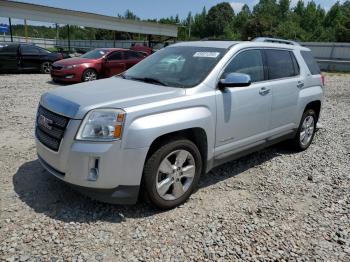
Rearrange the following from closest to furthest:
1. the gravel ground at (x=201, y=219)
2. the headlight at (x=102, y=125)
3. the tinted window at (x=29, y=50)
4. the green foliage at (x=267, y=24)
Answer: the gravel ground at (x=201, y=219) < the headlight at (x=102, y=125) < the tinted window at (x=29, y=50) < the green foliage at (x=267, y=24)

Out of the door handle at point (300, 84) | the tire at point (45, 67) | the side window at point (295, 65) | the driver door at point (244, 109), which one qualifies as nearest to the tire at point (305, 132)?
the door handle at point (300, 84)

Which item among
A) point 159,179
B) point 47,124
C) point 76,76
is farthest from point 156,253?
point 76,76

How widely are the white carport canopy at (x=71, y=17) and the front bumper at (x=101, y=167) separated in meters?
26.8

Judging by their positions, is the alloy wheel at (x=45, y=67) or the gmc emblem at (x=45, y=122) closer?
the gmc emblem at (x=45, y=122)

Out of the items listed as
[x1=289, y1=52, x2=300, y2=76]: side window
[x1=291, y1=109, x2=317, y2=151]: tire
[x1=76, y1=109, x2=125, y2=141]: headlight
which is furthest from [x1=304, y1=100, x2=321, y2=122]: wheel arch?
[x1=76, y1=109, x2=125, y2=141]: headlight

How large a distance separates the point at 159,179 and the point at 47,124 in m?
1.33

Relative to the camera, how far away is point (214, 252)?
3.06 meters

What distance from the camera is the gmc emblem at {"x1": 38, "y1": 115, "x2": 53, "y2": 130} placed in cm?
349

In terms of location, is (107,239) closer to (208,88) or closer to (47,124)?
Answer: (47,124)

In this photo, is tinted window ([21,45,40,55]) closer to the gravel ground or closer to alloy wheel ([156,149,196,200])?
the gravel ground

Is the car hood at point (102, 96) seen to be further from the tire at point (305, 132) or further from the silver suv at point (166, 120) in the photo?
the tire at point (305, 132)

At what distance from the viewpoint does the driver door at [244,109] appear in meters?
4.02

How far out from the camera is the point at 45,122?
3.59 m

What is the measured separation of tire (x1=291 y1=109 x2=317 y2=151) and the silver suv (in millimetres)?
653
